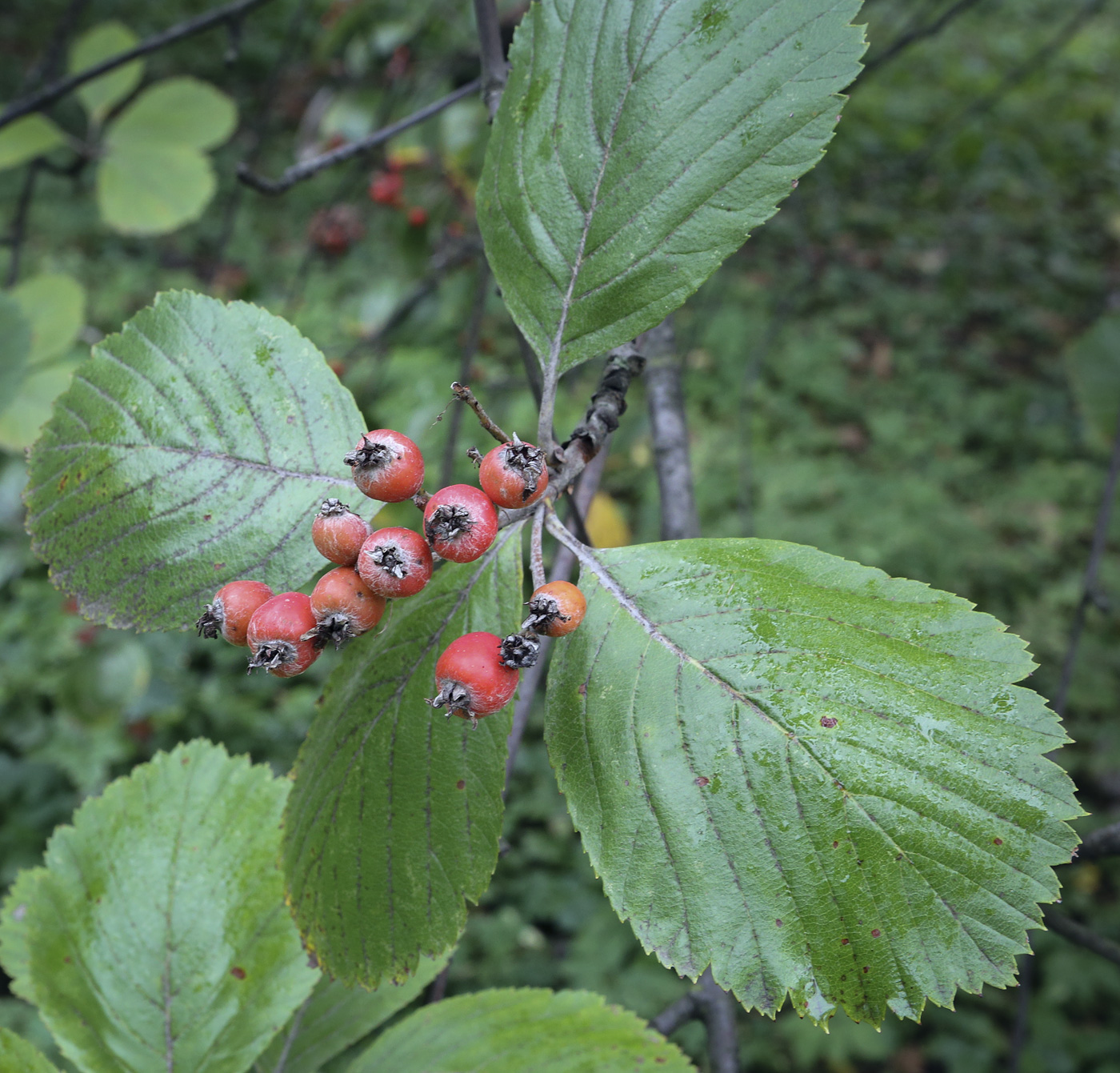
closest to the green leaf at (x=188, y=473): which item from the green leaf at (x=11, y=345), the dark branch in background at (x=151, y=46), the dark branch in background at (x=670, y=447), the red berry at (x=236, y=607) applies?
the red berry at (x=236, y=607)

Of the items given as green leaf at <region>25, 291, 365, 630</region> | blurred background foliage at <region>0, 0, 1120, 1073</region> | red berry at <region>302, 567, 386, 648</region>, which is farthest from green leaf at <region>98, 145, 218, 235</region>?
red berry at <region>302, 567, 386, 648</region>

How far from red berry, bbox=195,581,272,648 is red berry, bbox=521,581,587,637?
30 cm

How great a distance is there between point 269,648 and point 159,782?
0.70 metres

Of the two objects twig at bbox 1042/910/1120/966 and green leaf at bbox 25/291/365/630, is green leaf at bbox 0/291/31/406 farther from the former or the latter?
twig at bbox 1042/910/1120/966

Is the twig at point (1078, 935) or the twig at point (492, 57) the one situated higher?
the twig at point (492, 57)

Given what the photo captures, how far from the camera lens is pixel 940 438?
6.00 m

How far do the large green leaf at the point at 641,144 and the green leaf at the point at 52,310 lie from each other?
83.7 inches

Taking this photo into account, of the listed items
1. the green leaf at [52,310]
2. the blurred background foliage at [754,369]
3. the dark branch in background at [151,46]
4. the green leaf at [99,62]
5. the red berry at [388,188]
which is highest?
the green leaf at [99,62]

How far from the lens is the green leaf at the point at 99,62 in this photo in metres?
2.52

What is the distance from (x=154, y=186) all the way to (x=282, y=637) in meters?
2.66

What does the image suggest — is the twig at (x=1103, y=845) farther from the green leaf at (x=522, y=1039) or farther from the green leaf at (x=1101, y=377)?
the green leaf at (x=1101, y=377)

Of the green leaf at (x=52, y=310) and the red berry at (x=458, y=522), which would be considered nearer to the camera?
the red berry at (x=458, y=522)

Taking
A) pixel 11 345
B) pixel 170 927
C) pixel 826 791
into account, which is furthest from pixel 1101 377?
pixel 11 345

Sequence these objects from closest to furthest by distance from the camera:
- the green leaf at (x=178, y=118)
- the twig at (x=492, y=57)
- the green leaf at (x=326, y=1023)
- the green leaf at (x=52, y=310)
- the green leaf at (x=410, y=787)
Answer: the green leaf at (x=410, y=787) → the twig at (x=492, y=57) → the green leaf at (x=326, y=1023) → the green leaf at (x=52, y=310) → the green leaf at (x=178, y=118)
